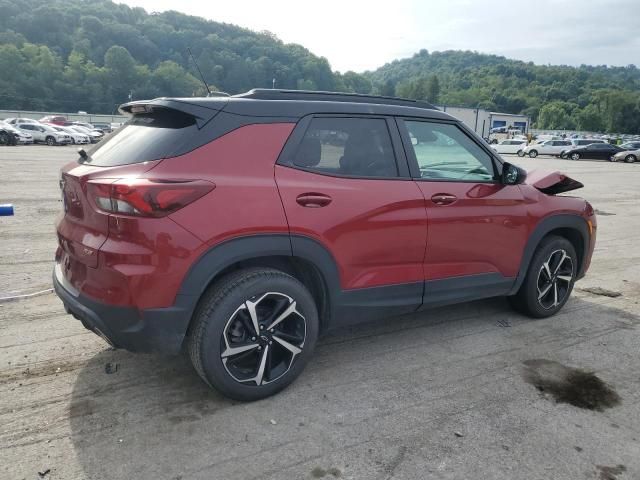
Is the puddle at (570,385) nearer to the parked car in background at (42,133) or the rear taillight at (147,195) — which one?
the rear taillight at (147,195)

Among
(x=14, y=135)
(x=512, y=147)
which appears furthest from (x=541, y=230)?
(x=512, y=147)

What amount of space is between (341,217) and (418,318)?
177cm

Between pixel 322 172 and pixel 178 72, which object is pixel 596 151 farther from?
pixel 178 72

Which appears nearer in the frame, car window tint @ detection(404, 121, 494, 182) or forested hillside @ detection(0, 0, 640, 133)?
car window tint @ detection(404, 121, 494, 182)

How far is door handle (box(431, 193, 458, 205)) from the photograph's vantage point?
351cm

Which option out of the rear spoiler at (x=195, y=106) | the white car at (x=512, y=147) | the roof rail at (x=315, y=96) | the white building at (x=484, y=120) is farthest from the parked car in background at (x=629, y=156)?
the rear spoiler at (x=195, y=106)

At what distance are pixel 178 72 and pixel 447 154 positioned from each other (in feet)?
365

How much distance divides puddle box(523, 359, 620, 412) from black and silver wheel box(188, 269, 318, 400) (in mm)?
1596

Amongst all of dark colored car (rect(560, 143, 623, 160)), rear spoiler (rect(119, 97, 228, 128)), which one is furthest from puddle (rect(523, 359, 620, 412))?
dark colored car (rect(560, 143, 623, 160))

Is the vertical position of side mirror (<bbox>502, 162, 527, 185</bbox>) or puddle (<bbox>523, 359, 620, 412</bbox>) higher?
side mirror (<bbox>502, 162, 527, 185</bbox>)

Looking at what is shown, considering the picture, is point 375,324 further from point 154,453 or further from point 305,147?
point 154,453

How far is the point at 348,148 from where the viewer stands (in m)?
3.29

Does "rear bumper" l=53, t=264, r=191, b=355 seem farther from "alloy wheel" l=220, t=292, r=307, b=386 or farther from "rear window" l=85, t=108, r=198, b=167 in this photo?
"rear window" l=85, t=108, r=198, b=167

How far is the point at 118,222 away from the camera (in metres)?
2.55
